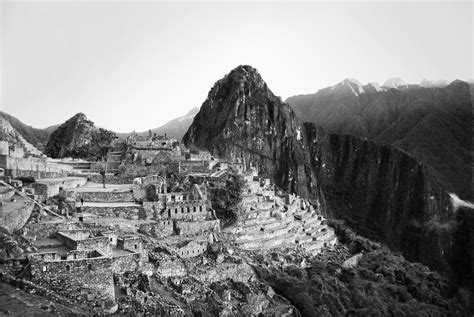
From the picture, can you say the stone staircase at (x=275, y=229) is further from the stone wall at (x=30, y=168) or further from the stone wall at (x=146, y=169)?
the stone wall at (x=30, y=168)

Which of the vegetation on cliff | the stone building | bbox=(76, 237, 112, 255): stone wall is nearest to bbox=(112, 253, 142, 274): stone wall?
the stone building

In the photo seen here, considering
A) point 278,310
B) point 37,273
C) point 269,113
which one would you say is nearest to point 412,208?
point 269,113

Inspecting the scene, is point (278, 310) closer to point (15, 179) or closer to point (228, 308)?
point (228, 308)

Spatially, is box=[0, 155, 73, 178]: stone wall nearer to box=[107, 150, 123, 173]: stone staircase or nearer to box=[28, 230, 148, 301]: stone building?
box=[107, 150, 123, 173]: stone staircase

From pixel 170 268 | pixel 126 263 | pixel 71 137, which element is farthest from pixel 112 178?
pixel 71 137

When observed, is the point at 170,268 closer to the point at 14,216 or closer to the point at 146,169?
the point at 14,216

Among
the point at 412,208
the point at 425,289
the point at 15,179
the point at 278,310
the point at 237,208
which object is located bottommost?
the point at 412,208
